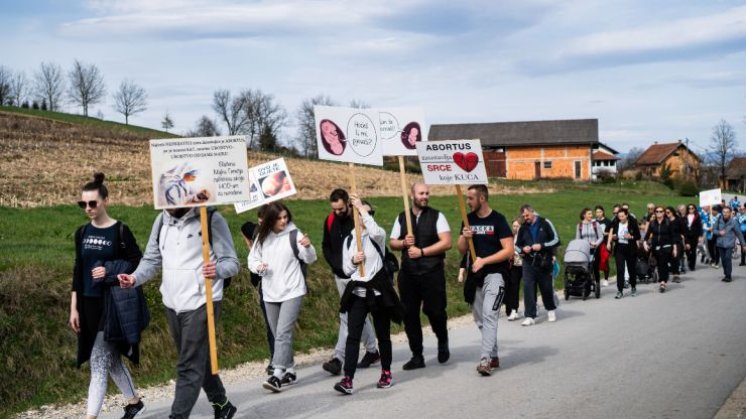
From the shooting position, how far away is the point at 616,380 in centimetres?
873

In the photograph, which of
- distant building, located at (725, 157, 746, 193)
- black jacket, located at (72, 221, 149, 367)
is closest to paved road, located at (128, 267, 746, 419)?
black jacket, located at (72, 221, 149, 367)

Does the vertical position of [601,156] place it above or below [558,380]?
above

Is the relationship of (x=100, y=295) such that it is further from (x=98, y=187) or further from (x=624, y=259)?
(x=624, y=259)

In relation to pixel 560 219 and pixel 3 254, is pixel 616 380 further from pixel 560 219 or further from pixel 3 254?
pixel 560 219

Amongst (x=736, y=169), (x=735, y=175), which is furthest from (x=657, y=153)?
(x=735, y=175)

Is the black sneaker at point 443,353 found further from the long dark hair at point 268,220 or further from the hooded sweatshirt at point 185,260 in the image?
the hooded sweatshirt at point 185,260

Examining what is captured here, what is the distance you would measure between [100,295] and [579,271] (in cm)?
1219

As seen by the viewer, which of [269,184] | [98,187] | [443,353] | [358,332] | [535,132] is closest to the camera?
[98,187]

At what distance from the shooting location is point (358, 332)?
8602 millimetres

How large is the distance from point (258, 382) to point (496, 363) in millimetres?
2687

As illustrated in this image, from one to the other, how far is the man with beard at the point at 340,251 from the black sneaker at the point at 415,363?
1.88 ft

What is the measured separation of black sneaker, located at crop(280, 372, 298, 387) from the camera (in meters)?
9.04

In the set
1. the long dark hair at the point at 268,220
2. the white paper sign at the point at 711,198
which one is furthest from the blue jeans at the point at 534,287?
the white paper sign at the point at 711,198

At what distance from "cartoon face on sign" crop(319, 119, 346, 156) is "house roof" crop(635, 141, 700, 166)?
405 ft
